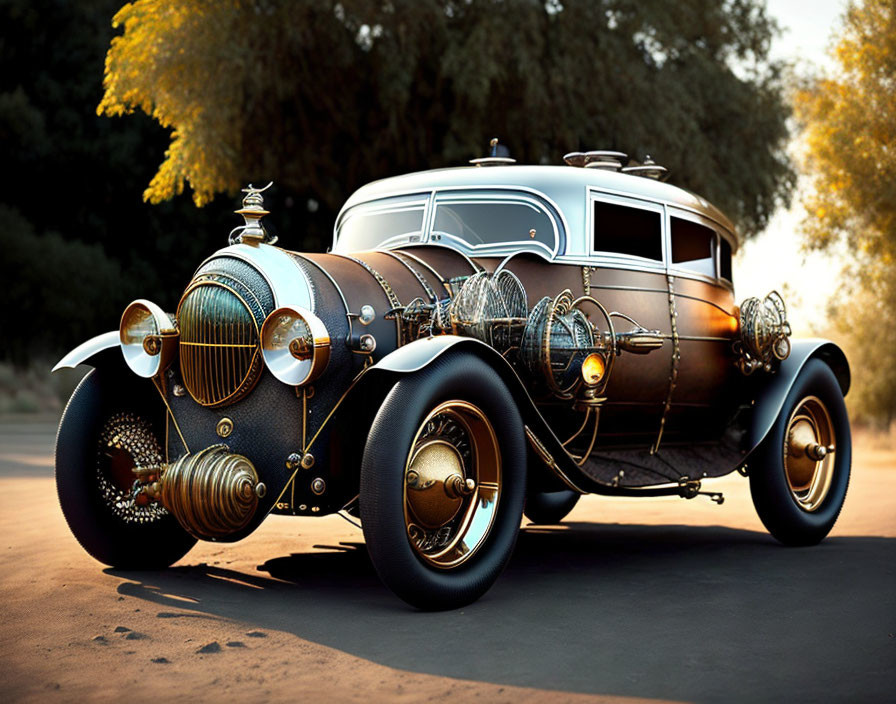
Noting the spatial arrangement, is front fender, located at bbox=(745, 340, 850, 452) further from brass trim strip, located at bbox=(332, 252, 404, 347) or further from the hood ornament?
the hood ornament

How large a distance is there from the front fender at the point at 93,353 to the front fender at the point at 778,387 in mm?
3836

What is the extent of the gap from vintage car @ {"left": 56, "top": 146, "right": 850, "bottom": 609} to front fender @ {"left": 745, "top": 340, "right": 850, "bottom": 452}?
0.08 feet

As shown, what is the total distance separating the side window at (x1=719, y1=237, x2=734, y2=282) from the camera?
25.3 ft

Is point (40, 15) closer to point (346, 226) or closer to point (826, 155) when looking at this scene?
point (826, 155)

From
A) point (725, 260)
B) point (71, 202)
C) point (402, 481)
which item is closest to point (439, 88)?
point (725, 260)

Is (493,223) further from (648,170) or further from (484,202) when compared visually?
(648,170)

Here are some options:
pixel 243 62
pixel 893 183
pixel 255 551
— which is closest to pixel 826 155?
pixel 893 183

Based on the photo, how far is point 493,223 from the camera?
20.6 feet

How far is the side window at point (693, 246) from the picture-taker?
277 inches

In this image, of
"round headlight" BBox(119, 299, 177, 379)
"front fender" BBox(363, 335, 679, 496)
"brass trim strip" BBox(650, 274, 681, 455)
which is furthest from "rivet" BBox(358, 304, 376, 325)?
"brass trim strip" BBox(650, 274, 681, 455)

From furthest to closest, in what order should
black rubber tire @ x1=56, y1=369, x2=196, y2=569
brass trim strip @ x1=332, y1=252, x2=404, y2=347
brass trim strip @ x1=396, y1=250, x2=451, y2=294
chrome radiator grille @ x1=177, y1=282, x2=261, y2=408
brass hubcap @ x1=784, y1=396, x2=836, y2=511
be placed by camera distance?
1. brass hubcap @ x1=784, y1=396, x2=836, y2=511
2. brass trim strip @ x1=396, y1=250, x2=451, y2=294
3. black rubber tire @ x1=56, y1=369, x2=196, y2=569
4. brass trim strip @ x1=332, y1=252, x2=404, y2=347
5. chrome radiator grille @ x1=177, y1=282, x2=261, y2=408

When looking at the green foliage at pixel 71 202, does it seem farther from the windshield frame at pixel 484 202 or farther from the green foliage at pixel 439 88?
the windshield frame at pixel 484 202

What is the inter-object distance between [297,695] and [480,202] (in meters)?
3.51

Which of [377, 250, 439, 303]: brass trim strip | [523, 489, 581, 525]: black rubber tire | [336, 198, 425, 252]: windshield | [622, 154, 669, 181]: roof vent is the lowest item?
[523, 489, 581, 525]: black rubber tire
